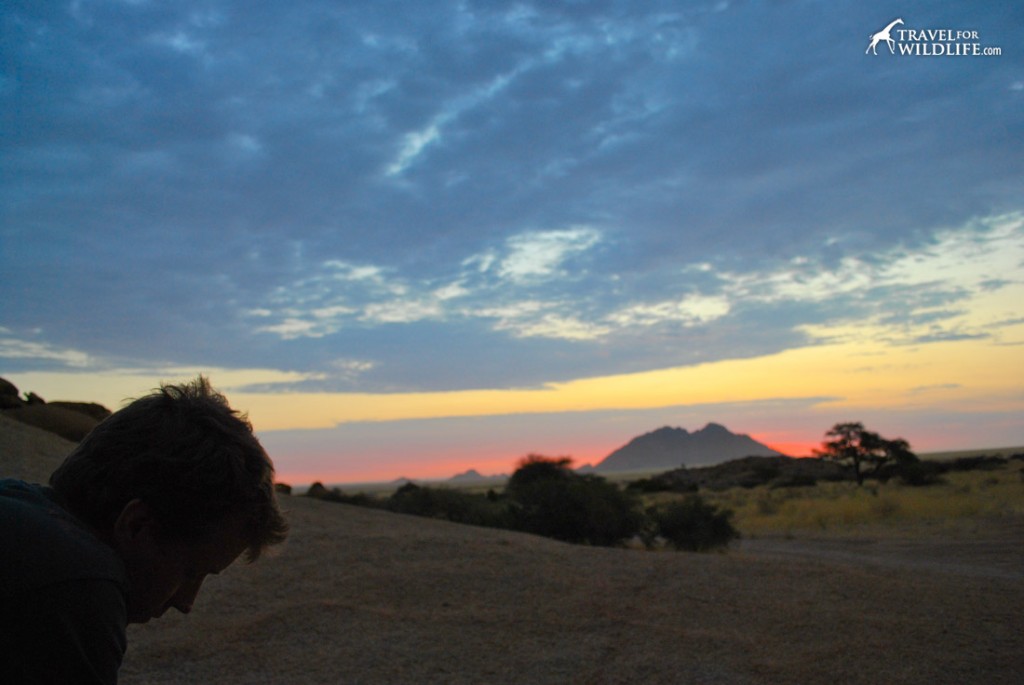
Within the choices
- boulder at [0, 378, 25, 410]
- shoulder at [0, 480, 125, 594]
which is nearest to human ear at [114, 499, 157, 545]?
shoulder at [0, 480, 125, 594]

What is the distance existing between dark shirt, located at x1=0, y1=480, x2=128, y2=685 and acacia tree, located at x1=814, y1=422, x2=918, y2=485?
43317mm

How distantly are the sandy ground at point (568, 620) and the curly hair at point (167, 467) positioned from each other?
213 inches

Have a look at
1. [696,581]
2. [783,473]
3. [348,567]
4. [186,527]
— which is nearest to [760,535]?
[696,581]

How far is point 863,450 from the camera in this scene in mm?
43875

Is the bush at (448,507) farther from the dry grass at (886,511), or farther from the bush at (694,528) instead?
the dry grass at (886,511)

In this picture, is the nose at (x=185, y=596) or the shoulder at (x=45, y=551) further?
the nose at (x=185, y=596)

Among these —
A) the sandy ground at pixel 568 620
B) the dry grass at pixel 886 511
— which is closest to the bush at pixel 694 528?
the dry grass at pixel 886 511

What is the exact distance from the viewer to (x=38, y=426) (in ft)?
64.1

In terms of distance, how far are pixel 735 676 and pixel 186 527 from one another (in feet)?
20.2

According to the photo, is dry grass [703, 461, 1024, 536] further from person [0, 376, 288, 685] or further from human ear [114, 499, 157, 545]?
human ear [114, 499, 157, 545]

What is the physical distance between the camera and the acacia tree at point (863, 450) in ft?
138

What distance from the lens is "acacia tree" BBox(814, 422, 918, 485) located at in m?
42.1

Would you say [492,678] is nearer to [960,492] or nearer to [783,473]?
[960,492]

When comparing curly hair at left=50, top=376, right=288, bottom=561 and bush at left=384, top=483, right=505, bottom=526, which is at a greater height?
curly hair at left=50, top=376, right=288, bottom=561
